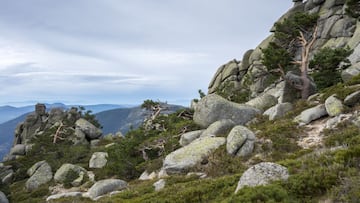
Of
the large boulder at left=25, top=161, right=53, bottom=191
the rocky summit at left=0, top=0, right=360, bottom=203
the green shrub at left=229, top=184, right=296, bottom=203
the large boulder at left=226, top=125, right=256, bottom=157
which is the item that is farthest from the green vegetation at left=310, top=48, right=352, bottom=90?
the large boulder at left=25, top=161, right=53, bottom=191

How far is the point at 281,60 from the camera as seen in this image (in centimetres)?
2920

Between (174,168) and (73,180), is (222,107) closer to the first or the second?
(174,168)

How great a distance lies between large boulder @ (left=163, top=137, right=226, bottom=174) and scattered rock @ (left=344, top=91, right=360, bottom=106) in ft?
27.6

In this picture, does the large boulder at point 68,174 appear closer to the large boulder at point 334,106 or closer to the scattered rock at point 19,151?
the large boulder at point 334,106

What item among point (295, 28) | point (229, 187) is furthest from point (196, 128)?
point (229, 187)

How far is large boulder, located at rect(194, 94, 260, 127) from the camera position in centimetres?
2689

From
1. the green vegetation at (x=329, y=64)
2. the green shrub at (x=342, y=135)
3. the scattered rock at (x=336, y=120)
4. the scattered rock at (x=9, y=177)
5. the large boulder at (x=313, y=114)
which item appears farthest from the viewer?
the scattered rock at (x=9, y=177)

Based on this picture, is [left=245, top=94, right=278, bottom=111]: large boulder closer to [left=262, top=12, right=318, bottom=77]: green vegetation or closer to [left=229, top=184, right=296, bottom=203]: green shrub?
[left=262, top=12, right=318, bottom=77]: green vegetation

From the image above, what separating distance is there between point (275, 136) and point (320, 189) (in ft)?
34.9

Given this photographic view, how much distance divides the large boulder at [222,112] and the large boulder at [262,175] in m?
16.8

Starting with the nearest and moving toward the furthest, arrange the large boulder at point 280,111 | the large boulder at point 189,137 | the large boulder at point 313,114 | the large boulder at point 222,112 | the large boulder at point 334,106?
the large boulder at point 334,106 → the large boulder at point 313,114 → the large boulder at point 280,111 → the large boulder at point 189,137 → the large boulder at point 222,112

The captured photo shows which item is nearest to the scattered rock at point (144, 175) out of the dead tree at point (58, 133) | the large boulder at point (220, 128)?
the large boulder at point (220, 128)

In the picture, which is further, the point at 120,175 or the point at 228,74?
the point at 228,74

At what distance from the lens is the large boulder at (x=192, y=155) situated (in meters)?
19.1
